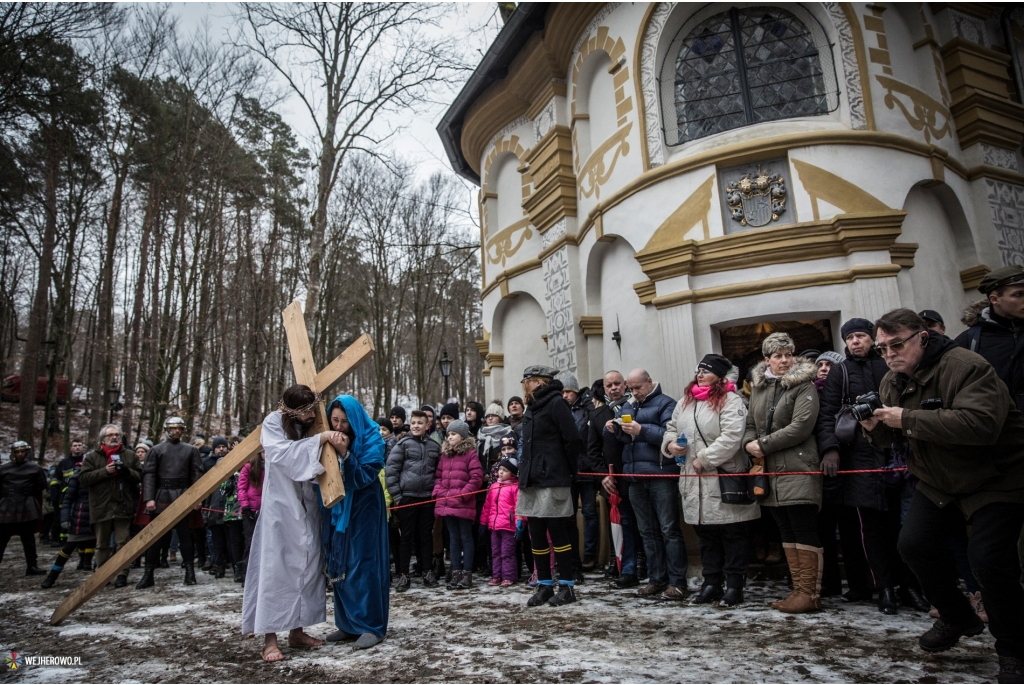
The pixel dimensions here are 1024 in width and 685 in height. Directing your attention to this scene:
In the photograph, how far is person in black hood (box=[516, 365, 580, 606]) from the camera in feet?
18.3

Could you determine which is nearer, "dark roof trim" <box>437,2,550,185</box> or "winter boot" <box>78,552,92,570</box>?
"winter boot" <box>78,552,92,570</box>

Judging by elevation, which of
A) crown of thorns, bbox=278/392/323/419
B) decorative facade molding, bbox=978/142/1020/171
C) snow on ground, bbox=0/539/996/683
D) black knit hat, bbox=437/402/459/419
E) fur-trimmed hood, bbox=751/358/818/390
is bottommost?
snow on ground, bbox=0/539/996/683

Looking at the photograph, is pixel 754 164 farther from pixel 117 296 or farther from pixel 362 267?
pixel 117 296

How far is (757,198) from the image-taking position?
8.41 m

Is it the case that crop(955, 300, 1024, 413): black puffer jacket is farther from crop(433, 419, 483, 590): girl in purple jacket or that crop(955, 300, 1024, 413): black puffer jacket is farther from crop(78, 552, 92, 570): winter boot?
crop(78, 552, 92, 570): winter boot

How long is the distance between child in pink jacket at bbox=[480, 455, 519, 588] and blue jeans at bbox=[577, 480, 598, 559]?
2.74ft

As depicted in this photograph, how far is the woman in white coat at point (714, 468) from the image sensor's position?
5.25 meters

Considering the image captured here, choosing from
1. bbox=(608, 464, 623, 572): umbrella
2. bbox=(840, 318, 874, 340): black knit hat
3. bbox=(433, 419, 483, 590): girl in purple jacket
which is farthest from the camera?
bbox=(433, 419, 483, 590): girl in purple jacket

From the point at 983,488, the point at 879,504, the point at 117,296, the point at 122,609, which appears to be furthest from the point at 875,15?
the point at 117,296

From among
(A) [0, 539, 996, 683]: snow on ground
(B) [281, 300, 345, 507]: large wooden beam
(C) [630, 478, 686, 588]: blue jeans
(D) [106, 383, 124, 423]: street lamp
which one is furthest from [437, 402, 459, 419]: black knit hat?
(D) [106, 383, 124, 423]: street lamp

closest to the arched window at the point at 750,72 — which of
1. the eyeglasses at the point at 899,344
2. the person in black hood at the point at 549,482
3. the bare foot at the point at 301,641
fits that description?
the person in black hood at the point at 549,482

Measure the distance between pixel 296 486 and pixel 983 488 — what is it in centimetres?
416

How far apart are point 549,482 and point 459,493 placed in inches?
74.4

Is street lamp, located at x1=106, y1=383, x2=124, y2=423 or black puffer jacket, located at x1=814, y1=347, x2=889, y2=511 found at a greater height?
street lamp, located at x1=106, y1=383, x2=124, y2=423
